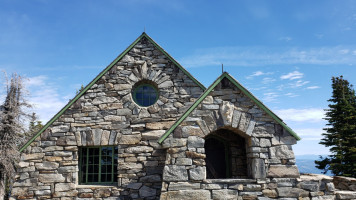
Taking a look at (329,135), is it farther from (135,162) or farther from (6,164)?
(6,164)

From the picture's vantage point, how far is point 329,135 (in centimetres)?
1869

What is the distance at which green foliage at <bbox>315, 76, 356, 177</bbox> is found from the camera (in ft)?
57.5

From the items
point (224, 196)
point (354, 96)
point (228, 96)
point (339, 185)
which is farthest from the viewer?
point (354, 96)

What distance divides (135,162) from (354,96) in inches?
748

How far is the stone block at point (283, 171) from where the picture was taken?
7254mm

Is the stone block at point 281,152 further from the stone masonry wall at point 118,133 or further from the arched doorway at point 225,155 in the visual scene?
the stone masonry wall at point 118,133

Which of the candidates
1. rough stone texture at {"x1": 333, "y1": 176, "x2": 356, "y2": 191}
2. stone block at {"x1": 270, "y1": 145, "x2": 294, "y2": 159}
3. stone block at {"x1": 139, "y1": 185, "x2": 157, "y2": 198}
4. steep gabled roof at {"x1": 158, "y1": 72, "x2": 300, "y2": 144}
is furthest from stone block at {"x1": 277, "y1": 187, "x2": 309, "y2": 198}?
stone block at {"x1": 139, "y1": 185, "x2": 157, "y2": 198}

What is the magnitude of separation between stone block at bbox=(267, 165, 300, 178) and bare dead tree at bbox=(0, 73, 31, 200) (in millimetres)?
11124

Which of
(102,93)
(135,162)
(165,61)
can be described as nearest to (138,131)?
(135,162)

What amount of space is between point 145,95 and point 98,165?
2.99 metres

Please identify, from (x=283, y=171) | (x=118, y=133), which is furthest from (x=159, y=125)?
(x=283, y=171)

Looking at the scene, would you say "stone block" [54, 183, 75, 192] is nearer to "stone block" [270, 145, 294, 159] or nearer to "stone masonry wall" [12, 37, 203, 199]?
"stone masonry wall" [12, 37, 203, 199]

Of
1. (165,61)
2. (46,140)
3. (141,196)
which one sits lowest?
(141,196)

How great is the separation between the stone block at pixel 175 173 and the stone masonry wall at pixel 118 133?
1.74 m
